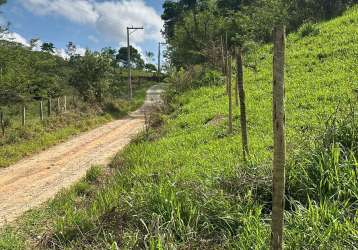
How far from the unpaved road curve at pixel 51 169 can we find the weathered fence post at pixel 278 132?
5160mm

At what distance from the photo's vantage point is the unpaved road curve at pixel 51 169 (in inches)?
353

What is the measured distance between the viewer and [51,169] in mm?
11953

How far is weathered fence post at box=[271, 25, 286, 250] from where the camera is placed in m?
2.95

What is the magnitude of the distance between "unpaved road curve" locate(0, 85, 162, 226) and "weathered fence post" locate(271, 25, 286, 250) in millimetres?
5160

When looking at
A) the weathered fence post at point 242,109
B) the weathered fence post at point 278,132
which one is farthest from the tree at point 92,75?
the weathered fence post at point 278,132

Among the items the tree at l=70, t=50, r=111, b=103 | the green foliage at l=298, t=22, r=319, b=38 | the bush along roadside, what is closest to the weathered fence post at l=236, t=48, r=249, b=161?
the bush along roadside

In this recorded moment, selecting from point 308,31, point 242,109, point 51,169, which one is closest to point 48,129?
point 51,169

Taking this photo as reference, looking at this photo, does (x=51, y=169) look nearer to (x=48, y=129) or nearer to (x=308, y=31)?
(x=48, y=129)

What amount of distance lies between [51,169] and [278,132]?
993 centimetres

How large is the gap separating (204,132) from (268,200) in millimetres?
5055

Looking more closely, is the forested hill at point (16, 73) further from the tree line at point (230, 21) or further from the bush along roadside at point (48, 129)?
the tree line at point (230, 21)

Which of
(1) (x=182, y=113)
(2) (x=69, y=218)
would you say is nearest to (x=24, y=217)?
(2) (x=69, y=218)

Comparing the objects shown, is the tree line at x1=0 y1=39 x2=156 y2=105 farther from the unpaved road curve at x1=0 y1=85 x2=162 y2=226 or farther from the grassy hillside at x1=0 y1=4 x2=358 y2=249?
the grassy hillside at x1=0 y1=4 x2=358 y2=249

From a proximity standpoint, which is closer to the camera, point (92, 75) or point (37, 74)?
point (37, 74)
